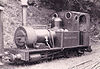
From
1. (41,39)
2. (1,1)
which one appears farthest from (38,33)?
(1,1)

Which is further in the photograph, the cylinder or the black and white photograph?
the cylinder

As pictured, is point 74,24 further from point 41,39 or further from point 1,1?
point 1,1

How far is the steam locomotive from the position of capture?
8508mm

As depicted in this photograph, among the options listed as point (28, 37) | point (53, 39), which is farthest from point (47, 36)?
point (28, 37)

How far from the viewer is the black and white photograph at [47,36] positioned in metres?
8.30

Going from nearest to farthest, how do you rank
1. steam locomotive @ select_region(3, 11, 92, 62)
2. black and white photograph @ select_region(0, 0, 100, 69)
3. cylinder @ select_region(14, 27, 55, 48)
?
black and white photograph @ select_region(0, 0, 100, 69), steam locomotive @ select_region(3, 11, 92, 62), cylinder @ select_region(14, 27, 55, 48)

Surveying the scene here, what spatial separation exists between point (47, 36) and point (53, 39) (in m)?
0.53

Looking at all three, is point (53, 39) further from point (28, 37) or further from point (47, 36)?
point (28, 37)

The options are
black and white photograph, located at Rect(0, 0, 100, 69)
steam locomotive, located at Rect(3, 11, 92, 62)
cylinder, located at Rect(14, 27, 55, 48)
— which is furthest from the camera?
cylinder, located at Rect(14, 27, 55, 48)

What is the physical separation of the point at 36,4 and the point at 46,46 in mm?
6399

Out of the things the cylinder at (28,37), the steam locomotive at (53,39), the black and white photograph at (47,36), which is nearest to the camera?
the black and white photograph at (47,36)

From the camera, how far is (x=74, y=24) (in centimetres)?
1109

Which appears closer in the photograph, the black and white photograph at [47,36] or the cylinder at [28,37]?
the black and white photograph at [47,36]

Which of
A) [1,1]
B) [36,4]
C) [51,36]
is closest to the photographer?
[51,36]
